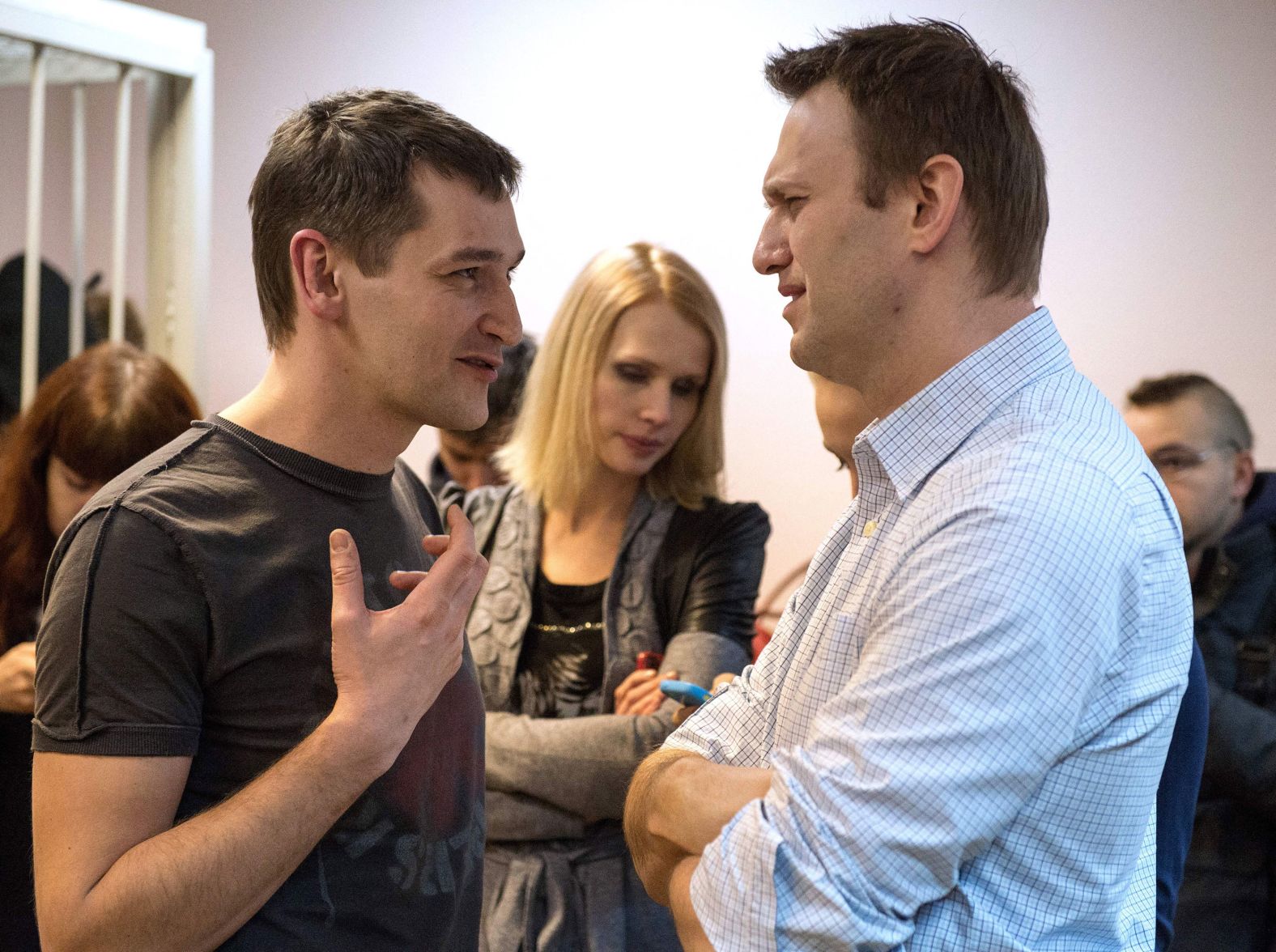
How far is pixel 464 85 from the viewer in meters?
3.68

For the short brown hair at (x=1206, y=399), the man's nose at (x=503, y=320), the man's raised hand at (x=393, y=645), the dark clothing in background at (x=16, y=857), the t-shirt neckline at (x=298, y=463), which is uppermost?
the man's nose at (x=503, y=320)

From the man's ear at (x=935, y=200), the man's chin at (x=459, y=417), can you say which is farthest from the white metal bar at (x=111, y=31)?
the man's ear at (x=935, y=200)

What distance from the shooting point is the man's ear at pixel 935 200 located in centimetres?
115

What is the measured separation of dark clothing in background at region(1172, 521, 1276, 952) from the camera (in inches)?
87.2

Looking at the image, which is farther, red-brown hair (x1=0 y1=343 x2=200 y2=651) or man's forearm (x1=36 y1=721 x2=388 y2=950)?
red-brown hair (x1=0 y1=343 x2=200 y2=651)

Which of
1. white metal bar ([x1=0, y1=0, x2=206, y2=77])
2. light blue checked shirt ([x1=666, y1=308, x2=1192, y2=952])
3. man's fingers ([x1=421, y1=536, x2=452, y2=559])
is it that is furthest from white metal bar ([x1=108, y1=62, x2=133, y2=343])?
light blue checked shirt ([x1=666, y1=308, x2=1192, y2=952])

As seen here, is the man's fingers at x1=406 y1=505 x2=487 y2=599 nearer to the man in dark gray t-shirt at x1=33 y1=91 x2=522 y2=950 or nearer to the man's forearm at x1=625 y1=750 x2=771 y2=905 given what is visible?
the man in dark gray t-shirt at x1=33 y1=91 x2=522 y2=950

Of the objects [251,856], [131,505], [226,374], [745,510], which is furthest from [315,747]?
[226,374]

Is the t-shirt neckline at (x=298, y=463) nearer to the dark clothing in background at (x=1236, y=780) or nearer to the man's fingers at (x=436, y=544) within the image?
the man's fingers at (x=436, y=544)

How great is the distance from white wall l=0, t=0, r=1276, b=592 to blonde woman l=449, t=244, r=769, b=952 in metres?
1.22

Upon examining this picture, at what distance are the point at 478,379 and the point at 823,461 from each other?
2047mm

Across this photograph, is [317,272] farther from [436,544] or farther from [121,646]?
[121,646]

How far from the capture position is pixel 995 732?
34.5 inches

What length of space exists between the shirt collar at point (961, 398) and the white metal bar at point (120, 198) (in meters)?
1.81
